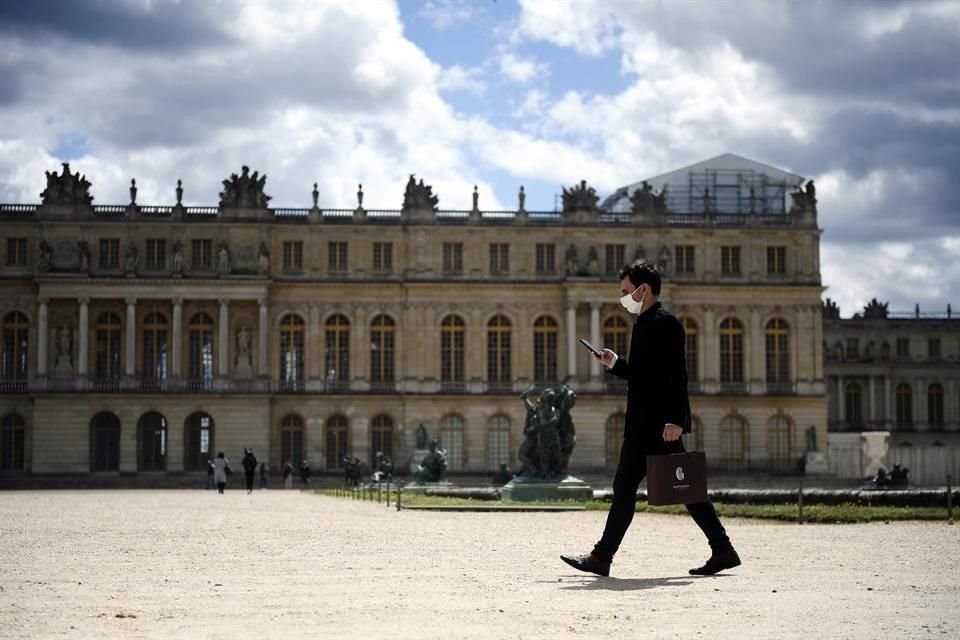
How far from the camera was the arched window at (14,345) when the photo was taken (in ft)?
218

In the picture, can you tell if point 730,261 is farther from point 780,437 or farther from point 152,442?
point 152,442

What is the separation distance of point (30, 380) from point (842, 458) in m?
35.6

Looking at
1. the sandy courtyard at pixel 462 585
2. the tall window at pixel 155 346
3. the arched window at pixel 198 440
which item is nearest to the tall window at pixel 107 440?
the tall window at pixel 155 346

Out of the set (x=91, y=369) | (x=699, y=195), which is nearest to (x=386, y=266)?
(x=91, y=369)

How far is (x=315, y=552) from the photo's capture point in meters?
17.4

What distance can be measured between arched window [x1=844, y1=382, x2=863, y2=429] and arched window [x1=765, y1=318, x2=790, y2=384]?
24.2 meters

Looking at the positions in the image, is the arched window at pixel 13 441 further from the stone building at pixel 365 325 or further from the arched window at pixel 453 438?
the arched window at pixel 453 438

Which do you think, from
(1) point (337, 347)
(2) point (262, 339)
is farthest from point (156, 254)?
(1) point (337, 347)

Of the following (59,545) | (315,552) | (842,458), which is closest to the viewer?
(315,552)

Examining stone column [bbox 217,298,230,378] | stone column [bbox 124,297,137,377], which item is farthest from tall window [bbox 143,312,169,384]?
stone column [bbox 217,298,230,378]

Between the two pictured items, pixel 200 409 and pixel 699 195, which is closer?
pixel 200 409

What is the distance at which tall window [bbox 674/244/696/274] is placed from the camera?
6888 cm

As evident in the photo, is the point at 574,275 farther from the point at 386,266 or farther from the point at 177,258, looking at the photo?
the point at 177,258

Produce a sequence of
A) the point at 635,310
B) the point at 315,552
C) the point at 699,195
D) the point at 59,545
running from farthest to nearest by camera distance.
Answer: the point at 699,195 → the point at 59,545 → the point at 315,552 → the point at 635,310
